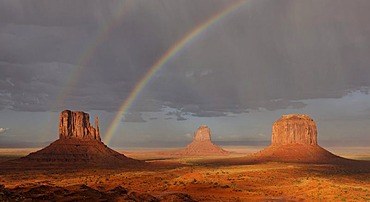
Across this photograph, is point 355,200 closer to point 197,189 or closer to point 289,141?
point 197,189

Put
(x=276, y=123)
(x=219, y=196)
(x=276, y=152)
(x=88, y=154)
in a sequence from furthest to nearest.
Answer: (x=276, y=123), (x=276, y=152), (x=88, y=154), (x=219, y=196)

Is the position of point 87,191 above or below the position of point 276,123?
below

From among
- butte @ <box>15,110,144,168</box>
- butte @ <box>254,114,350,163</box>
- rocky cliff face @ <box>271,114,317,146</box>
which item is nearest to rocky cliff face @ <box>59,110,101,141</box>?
butte @ <box>15,110,144,168</box>

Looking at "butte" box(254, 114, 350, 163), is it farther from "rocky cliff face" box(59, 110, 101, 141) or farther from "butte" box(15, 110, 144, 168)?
"rocky cliff face" box(59, 110, 101, 141)

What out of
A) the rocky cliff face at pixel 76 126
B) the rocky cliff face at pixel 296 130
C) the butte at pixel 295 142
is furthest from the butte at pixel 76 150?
the rocky cliff face at pixel 296 130

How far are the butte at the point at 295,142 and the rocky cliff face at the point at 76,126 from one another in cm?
6679

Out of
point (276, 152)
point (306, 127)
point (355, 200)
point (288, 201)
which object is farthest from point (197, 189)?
point (306, 127)

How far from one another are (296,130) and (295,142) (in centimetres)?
528

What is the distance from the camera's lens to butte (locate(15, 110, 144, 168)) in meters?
100.0

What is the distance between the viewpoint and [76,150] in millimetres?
108750

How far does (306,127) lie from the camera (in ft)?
456

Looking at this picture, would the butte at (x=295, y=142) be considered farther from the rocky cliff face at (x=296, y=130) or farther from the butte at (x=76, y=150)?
the butte at (x=76, y=150)

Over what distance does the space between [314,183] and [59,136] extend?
92.6 meters

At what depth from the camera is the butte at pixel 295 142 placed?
128125 mm
